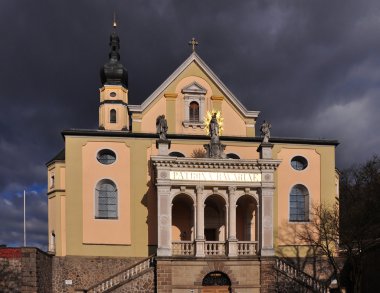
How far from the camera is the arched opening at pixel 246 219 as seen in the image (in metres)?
39.8

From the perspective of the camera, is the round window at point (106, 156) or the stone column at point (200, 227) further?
the round window at point (106, 156)

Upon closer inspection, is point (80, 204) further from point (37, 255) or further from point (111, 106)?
point (111, 106)

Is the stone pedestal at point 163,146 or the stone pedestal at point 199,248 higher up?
the stone pedestal at point 163,146

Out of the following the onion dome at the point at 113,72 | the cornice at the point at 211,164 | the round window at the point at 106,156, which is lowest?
the cornice at the point at 211,164

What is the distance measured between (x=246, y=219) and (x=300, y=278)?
7405 millimetres

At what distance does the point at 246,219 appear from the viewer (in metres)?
41.1

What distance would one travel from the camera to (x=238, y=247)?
3628 centimetres

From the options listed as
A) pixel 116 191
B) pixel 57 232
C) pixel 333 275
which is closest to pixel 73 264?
pixel 57 232

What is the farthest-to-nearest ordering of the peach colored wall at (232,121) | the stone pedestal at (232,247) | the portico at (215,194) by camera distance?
the peach colored wall at (232,121), the stone pedestal at (232,247), the portico at (215,194)

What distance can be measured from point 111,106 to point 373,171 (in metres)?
32.4

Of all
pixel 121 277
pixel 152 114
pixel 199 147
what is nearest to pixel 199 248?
pixel 121 277

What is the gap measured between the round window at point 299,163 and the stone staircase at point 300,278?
9.19 metres

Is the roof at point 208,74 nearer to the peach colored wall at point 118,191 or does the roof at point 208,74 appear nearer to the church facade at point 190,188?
the church facade at point 190,188

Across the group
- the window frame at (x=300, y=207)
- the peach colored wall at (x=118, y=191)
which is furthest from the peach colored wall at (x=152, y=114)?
the window frame at (x=300, y=207)
